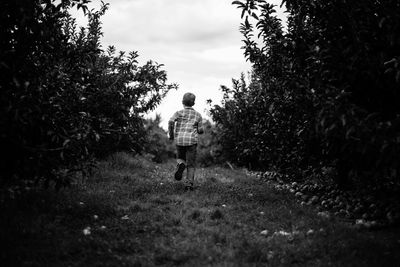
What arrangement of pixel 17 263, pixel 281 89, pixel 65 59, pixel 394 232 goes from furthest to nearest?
pixel 281 89 → pixel 65 59 → pixel 394 232 → pixel 17 263

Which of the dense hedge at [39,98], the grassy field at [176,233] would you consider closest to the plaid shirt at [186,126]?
the grassy field at [176,233]

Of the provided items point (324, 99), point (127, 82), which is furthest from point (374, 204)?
Answer: point (127, 82)

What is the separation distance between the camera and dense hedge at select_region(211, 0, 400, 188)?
197 inches

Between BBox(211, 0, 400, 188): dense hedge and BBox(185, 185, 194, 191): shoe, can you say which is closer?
BBox(211, 0, 400, 188): dense hedge

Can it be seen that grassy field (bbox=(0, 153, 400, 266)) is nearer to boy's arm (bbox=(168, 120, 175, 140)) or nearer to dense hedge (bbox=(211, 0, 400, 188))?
dense hedge (bbox=(211, 0, 400, 188))

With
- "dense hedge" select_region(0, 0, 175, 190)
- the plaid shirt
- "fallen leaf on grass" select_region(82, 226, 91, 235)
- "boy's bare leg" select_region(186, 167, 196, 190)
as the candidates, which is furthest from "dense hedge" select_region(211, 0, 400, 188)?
"fallen leaf on grass" select_region(82, 226, 91, 235)

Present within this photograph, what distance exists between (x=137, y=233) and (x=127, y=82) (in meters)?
6.50

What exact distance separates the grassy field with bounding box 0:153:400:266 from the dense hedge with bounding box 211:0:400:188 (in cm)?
115

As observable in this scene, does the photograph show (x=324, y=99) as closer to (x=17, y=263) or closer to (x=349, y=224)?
(x=349, y=224)

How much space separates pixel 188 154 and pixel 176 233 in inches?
141

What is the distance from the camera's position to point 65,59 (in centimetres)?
715

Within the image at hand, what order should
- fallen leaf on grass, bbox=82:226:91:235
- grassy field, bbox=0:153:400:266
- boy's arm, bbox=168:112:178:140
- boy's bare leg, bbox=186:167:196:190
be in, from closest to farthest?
grassy field, bbox=0:153:400:266
fallen leaf on grass, bbox=82:226:91:235
boy's bare leg, bbox=186:167:196:190
boy's arm, bbox=168:112:178:140

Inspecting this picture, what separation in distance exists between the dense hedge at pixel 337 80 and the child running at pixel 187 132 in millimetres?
1825

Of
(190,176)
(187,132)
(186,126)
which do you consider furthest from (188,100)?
(190,176)
